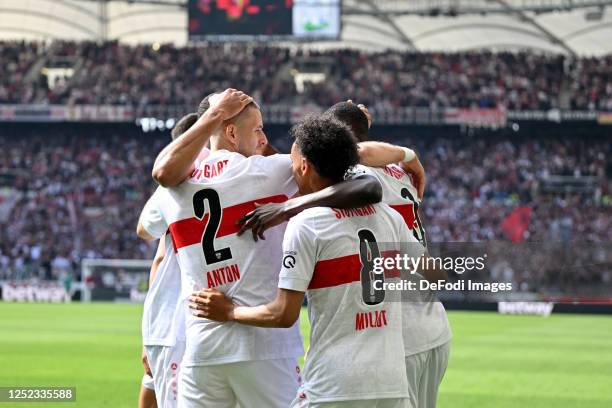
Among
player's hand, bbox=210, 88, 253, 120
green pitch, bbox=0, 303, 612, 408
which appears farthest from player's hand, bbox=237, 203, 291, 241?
green pitch, bbox=0, 303, 612, 408

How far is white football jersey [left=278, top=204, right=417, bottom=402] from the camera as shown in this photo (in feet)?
11.9

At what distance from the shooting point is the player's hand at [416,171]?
5098mm

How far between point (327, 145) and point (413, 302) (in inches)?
51.6

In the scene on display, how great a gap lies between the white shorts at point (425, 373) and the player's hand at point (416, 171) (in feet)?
2.92

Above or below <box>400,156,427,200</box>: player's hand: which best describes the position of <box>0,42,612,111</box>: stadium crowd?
above

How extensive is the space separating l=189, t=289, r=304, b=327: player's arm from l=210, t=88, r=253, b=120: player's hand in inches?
31.3

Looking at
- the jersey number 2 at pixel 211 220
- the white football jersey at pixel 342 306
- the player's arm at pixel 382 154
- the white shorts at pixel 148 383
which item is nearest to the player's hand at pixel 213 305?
the jersey number 2 at pixel 211 220

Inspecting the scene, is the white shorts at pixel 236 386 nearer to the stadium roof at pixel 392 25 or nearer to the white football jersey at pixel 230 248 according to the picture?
the white football jersey at pixel 230 248

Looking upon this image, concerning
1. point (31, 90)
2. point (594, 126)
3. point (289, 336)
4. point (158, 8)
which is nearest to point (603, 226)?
point (594, 126)

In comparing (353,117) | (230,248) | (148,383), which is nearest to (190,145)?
(230,248)

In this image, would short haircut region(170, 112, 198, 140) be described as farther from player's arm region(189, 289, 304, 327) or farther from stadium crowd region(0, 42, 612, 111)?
stadium crowd region(0, 42, 612, 111)

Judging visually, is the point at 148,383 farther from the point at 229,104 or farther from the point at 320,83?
the point at 320,83

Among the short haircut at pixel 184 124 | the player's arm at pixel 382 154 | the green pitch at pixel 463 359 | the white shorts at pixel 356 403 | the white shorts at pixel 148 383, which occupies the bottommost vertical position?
the green pitch at pixel 463 359

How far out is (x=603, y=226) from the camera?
33.8m
